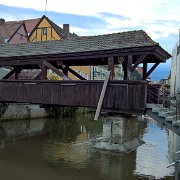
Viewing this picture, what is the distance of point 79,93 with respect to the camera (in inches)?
612

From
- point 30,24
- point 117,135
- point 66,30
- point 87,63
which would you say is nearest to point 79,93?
point 117,135

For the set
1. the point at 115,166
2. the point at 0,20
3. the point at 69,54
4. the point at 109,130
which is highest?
the point at 0,20

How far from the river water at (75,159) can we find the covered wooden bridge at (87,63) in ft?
7.24

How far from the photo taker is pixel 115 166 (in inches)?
522

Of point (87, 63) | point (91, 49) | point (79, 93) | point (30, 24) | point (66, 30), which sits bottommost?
point (79, 93)

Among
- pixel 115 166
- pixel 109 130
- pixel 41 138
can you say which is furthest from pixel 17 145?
pixel 115 166

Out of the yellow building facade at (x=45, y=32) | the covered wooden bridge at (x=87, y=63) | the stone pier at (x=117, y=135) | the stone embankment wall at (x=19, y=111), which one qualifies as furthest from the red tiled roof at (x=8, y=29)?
the stone pier at (x=117, y=135)

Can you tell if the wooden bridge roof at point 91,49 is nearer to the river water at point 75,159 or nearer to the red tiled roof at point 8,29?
the river water at point 75,159

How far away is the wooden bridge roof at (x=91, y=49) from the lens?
13820 millimetres

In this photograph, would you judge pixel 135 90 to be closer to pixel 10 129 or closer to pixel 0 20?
pixel 10 129

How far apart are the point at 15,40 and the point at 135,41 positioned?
91.0ft

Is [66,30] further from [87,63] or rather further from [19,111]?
[87,63]

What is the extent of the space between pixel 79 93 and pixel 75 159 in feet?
10.2

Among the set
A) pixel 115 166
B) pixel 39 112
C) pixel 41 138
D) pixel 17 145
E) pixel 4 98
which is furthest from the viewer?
pixel 39 112
